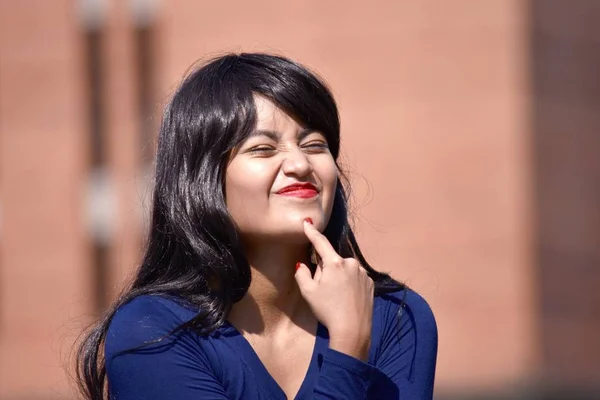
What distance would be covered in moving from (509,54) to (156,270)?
1637cm

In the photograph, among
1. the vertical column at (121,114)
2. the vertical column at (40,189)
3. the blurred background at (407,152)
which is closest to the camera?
the blurred background at (407,152)

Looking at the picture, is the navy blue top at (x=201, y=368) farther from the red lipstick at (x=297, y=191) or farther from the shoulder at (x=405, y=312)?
the red lipstick at (x=297, y=191)

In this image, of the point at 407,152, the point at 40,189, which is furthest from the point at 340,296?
the point at 40,189

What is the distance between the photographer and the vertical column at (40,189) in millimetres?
20719

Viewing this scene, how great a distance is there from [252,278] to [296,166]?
→ 1.04 ft

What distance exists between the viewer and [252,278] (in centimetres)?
329

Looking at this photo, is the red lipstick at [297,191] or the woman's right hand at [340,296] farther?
the red lipstick at [297,191]

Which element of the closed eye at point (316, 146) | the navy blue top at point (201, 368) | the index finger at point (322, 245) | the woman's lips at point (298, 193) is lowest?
the navy blue top at point (201, 368)

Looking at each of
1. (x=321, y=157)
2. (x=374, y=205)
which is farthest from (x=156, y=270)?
(x=374, y=205)

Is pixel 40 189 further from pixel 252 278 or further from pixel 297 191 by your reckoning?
pixel 297 191

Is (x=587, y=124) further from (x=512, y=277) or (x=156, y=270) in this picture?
(x=156, y=270)

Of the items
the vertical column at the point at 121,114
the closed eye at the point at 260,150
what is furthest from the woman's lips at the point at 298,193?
the vertical column at the point at 121,114

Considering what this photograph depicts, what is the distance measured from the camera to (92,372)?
3.33 metres

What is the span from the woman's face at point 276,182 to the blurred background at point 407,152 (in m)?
15.0
